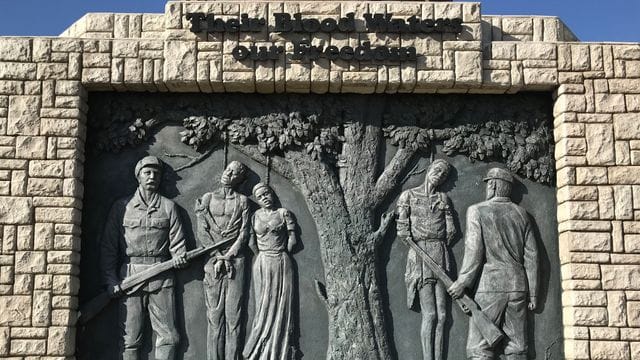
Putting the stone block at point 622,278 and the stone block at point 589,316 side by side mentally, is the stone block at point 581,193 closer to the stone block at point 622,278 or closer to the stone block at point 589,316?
the stone block at point 622,278

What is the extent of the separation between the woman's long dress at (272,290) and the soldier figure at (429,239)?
142cm

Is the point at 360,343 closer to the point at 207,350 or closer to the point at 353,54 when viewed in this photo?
the point at 207,350

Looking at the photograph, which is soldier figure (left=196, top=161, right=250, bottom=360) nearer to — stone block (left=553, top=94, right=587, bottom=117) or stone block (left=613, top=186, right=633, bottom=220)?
stone block (left=553, top=94, right=587, bottom=117)

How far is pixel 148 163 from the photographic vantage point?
908 cm

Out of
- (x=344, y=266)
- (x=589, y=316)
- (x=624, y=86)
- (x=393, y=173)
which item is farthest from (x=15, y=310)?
(x=624, y=86)

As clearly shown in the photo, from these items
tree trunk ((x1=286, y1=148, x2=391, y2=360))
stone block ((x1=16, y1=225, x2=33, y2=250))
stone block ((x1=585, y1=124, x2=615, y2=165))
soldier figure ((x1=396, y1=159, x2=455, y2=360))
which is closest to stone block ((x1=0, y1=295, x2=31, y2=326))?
stone block ((x1=16, y1=225, x2=33, y2=250))

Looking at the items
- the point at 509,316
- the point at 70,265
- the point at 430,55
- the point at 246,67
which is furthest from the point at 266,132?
the point at 509,316

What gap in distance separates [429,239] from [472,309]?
37.8 inches

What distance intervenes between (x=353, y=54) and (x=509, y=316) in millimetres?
3617

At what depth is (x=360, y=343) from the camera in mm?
8836

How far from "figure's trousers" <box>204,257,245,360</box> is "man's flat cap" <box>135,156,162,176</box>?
1.34 meters

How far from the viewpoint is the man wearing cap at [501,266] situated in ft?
29.1

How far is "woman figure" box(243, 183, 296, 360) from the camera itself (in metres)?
8.86

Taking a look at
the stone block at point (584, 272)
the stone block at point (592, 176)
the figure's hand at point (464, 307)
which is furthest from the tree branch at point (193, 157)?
the stone block at point (584, 272)
